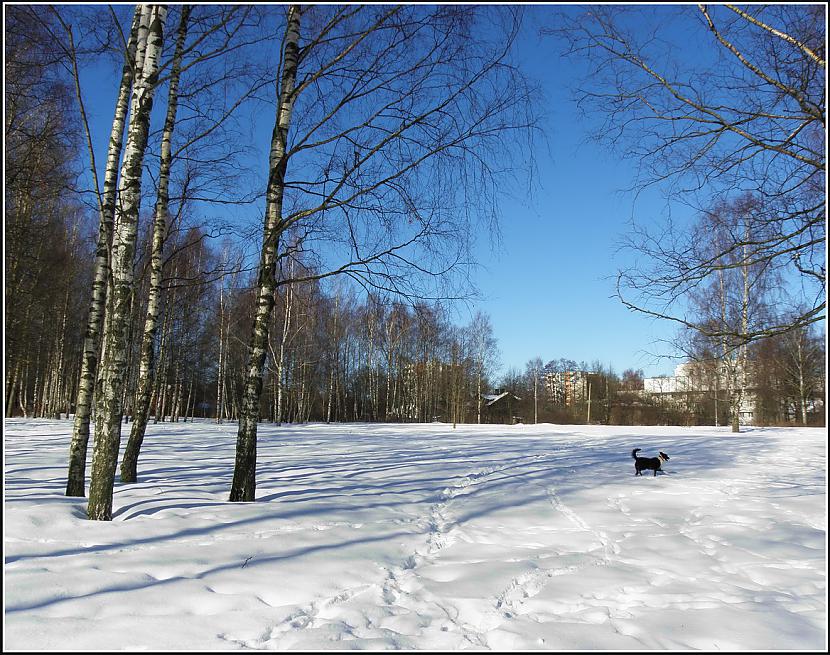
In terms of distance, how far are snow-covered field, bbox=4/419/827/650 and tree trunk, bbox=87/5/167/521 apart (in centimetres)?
41

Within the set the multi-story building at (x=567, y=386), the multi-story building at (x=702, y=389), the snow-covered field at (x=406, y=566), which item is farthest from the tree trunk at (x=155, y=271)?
the multi-story building at (x=567, y=386)

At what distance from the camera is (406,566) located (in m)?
3.84

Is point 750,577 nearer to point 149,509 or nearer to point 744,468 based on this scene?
point 149,509

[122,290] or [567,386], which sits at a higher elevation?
[122,290]

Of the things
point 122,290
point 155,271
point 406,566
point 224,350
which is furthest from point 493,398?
point 122,290

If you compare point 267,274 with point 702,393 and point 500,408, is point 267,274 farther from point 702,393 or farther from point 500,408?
point 500,408

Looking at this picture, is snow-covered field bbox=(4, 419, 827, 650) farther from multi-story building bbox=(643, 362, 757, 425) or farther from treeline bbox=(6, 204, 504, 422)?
multi-story building bbox=(643, 362, 757, 425)

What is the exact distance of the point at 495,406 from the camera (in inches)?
1996

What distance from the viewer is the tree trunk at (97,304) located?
18.6ft

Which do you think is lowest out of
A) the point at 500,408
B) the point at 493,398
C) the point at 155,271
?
the point at 500,408

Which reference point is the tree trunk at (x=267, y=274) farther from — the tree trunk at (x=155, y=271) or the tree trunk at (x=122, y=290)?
the tree trunk at (x=155, y=271)

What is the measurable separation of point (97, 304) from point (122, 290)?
8.36ft

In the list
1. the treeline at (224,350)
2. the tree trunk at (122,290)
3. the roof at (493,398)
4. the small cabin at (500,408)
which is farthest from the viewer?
the roof at (493,398)

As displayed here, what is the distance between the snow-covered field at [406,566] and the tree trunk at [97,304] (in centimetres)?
45
